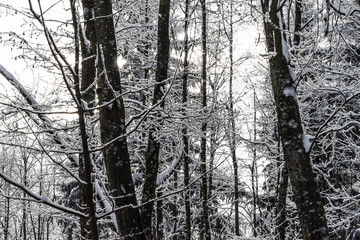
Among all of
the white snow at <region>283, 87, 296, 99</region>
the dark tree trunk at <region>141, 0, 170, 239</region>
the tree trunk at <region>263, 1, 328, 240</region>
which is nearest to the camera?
the tree trunk at <region>263, 1, 328, 240</region>

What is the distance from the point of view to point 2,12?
15.0 feet

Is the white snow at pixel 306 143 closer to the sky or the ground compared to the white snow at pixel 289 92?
closer to the ground

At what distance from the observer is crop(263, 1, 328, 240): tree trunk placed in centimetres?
322

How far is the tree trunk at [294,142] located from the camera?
3.22 meters

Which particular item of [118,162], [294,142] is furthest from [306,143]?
[118,162]

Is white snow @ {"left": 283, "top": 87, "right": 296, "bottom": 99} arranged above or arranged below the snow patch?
above

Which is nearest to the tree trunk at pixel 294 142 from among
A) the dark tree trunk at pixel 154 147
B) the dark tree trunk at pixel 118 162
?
the dark tree trunk at pixel 154 147

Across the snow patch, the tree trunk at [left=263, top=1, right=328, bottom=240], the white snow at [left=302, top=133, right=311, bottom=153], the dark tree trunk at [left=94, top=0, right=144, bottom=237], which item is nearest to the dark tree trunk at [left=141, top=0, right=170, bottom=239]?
the dark tree trunk at [left=94, top=0, right=144, bottom=237]

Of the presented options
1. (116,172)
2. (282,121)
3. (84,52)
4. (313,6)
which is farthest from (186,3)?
(116,172)

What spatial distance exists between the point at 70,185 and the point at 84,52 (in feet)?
45.0

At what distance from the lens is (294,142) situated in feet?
11.3

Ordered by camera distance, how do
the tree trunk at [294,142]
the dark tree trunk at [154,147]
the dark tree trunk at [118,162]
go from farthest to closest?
the dark tree trunk at [154,147] → the tree trunk at [294,142] → the dark tree trunk at [118,162]

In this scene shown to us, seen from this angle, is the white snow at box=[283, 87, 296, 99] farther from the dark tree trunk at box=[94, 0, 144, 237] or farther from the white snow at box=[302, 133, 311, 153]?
the dark tree trunk at box=[94, 0, 144, 237]

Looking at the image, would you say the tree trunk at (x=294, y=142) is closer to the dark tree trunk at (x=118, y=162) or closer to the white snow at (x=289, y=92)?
the white snow at (x=289, y=92)
